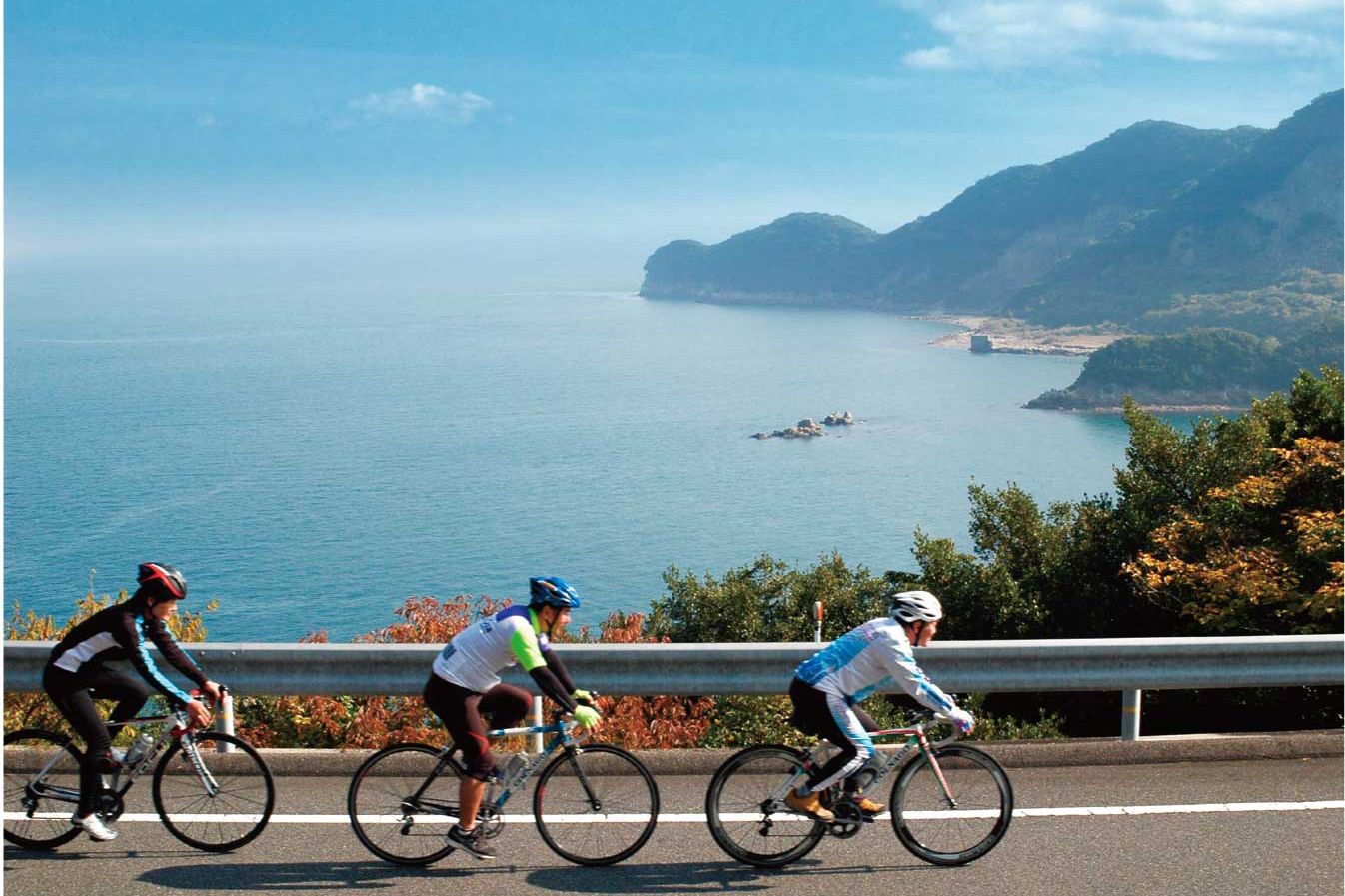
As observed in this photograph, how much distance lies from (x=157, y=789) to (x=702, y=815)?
2946 mm

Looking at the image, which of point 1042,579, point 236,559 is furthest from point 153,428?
point 1042,579

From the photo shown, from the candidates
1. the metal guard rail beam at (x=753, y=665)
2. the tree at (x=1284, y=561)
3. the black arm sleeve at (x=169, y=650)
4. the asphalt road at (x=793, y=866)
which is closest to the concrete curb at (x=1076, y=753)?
the metal guard rail beam at (x=753, y=665)

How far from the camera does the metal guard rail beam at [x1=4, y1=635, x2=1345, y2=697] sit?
7.97 metres

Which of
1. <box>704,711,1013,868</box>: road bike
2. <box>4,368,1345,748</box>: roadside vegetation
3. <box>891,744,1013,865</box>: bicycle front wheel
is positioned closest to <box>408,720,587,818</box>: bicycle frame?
<box>704,711,1013,868</box>: road bike

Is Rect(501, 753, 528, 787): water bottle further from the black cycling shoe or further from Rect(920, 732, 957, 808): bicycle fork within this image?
Rect(920, 732, 957, 808): bicycle fork

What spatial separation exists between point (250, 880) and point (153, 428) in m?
206

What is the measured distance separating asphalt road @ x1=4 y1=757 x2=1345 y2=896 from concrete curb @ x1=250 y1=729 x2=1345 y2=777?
21.2 inches

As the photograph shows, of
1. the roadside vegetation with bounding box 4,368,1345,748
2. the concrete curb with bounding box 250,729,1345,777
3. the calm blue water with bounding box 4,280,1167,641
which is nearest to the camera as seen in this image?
the concrete curb with bounding box 250,729,1345,777

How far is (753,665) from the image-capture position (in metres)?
8.11

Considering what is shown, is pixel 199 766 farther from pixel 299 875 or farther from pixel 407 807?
pixel 407 807

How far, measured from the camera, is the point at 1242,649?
8180 mm

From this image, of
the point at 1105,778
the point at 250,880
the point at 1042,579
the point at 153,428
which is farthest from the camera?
the point at 153,428

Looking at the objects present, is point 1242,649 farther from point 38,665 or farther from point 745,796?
point 38,665

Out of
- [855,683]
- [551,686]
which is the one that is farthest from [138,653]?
[855,683]
